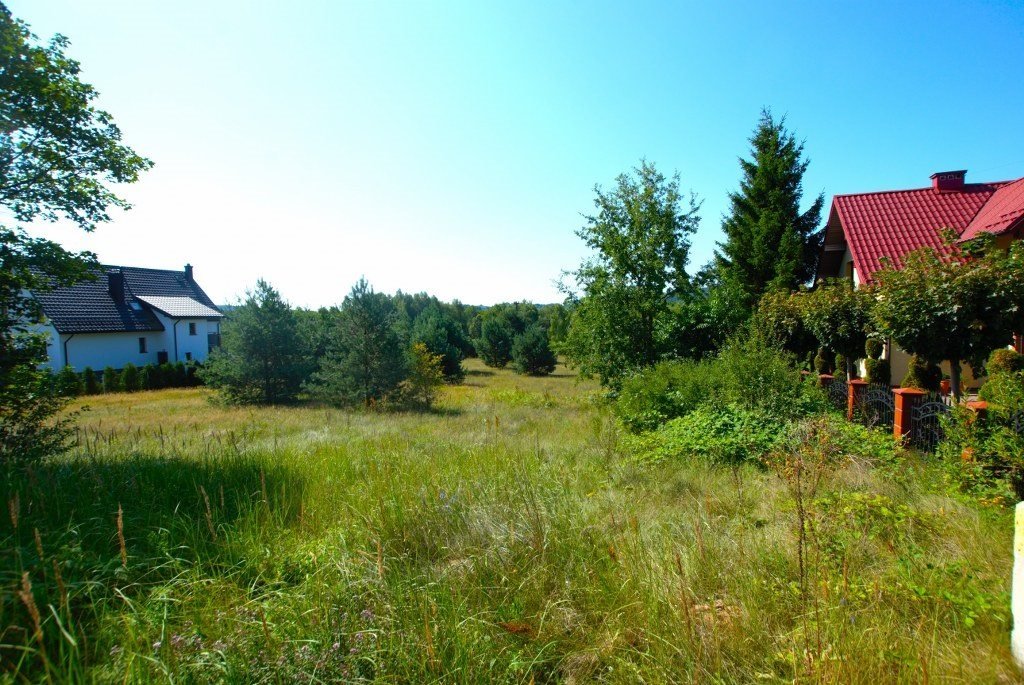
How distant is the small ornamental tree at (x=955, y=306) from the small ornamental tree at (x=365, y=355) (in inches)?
526

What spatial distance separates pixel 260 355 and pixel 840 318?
19580 millimetres

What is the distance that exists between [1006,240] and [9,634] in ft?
60.5

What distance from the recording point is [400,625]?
2.36 metres

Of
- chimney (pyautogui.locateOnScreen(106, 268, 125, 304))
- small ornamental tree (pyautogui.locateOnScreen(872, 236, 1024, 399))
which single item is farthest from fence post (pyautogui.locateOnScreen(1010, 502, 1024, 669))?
chimney (pyautogui.locateOnScreen(106, 268, 125, 304))

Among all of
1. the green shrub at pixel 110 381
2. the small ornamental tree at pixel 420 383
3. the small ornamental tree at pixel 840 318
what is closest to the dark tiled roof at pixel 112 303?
the green shrub at pixel 110 381

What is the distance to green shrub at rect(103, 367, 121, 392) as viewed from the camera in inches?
1013

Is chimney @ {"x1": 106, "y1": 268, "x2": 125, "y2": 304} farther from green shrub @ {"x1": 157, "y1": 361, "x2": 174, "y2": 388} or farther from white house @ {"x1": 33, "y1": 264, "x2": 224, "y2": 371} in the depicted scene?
green shrub @ {"x1": 157, "y1": 361, "x2": 174, "y2": 388}

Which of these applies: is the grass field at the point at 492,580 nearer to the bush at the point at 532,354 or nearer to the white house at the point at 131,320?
the bush at the point at 532,354

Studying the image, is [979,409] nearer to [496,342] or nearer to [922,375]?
[922,375]

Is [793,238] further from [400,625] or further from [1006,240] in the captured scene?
[400,625]

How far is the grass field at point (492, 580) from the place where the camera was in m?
2.13

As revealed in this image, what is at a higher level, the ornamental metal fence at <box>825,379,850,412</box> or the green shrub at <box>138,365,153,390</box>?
the ornamental metal fence at <box>825,379,850,412</box>

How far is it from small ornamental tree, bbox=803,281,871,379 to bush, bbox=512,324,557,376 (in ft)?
65.6

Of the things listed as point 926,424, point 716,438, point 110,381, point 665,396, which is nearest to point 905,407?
point 926,424
